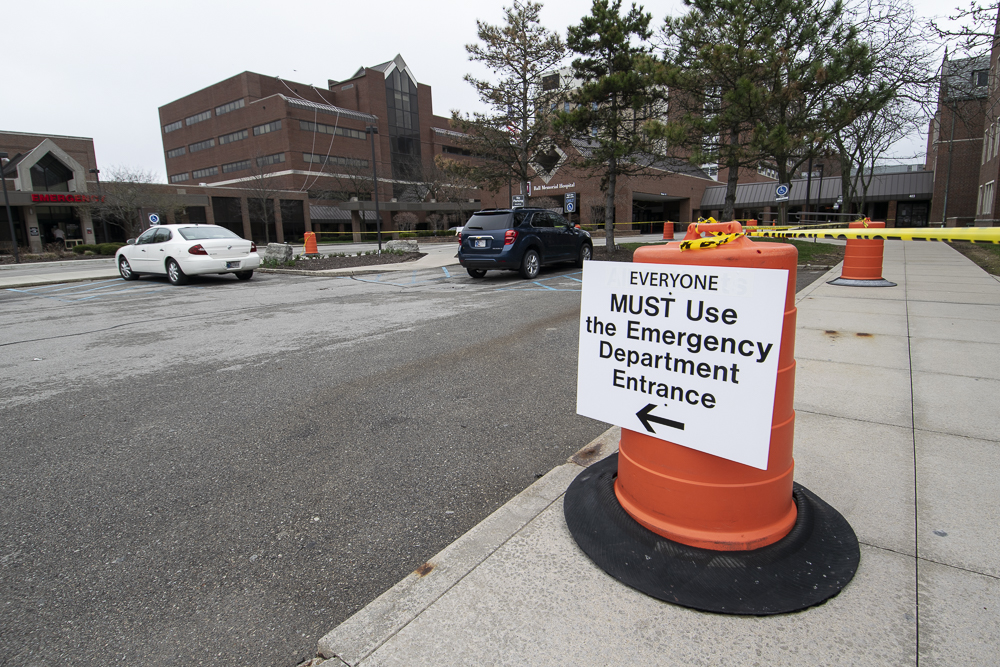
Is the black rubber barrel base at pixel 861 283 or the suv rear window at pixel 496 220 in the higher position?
the suv rear window at pixel 496 220

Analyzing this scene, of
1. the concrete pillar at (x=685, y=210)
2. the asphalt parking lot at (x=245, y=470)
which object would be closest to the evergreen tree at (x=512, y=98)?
the asphalt parking lot at (x=245, y=470)

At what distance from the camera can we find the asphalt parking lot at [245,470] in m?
2.20

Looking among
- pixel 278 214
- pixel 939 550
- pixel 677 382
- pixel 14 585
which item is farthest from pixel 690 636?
pixel 278 214

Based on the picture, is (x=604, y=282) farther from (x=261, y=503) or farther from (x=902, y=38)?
(x=902, y=38)

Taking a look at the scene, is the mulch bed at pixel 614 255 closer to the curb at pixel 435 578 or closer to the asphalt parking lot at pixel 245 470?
the asphalt parking lot at pixel 245 470

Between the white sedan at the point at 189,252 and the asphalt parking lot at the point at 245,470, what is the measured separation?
6.62 m

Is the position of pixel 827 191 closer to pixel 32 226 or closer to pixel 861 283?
pixel 861 283

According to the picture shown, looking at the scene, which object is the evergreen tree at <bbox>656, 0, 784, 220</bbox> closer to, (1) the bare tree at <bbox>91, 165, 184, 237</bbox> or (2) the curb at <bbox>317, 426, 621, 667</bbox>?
(2) the curb at <bbox>317, 426, 621, 667</bbox>

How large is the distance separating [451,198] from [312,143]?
17.4m

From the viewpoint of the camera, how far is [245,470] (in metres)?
3.44

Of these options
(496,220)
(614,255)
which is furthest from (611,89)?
(496,220)

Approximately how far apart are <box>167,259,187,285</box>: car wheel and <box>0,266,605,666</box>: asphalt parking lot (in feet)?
22.5

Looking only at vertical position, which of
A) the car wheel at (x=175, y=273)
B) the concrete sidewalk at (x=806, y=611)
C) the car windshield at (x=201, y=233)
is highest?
the car windshield at (x=201, y=233)

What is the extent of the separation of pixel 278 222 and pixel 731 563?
61.0 m
